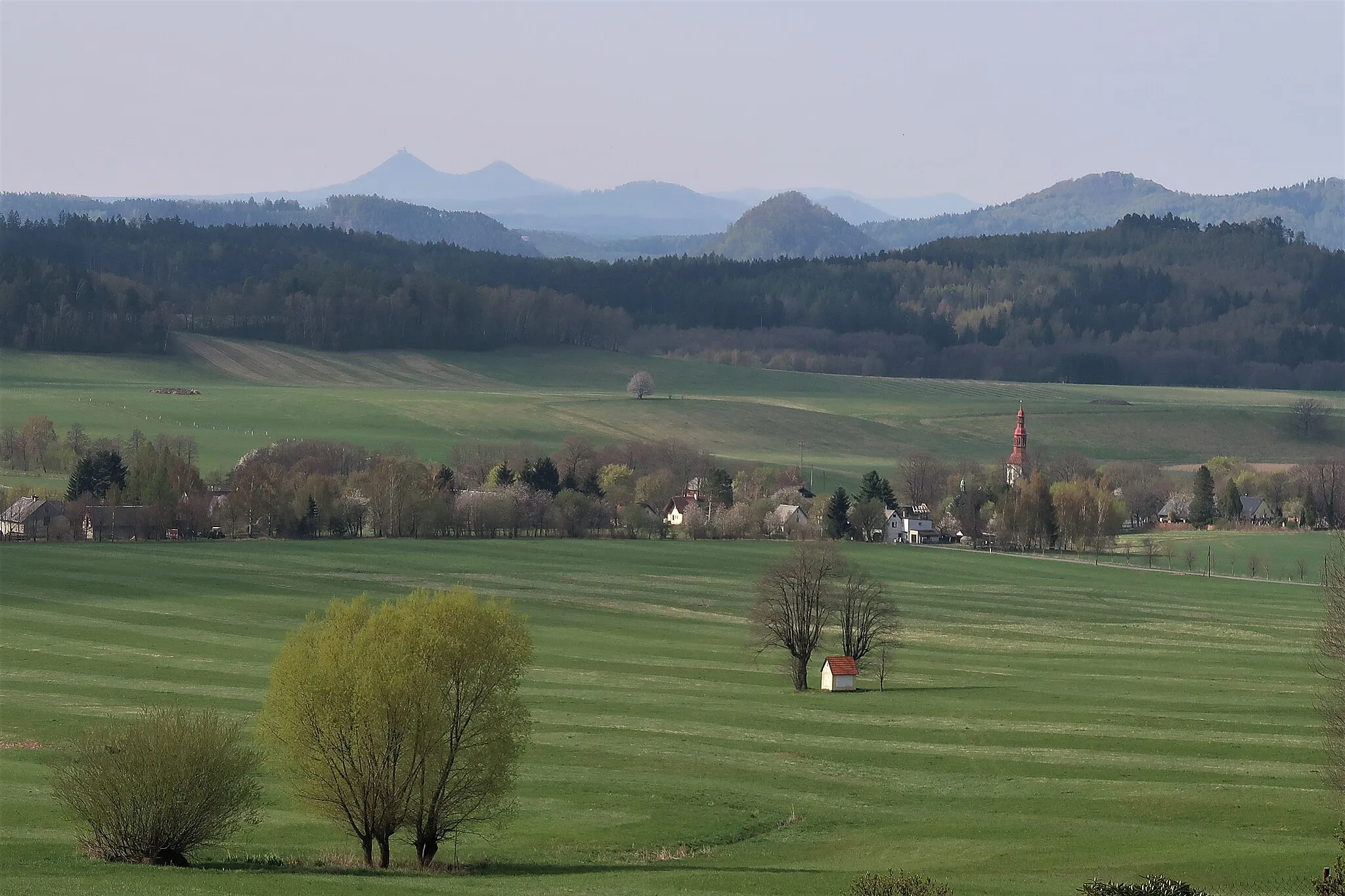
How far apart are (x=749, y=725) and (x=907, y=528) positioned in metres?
82.2

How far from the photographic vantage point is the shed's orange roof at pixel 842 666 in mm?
64938

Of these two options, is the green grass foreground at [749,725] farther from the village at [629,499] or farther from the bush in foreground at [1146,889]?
the village at [629,499]

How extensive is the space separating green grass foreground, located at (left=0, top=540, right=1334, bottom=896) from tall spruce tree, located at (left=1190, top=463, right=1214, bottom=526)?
47.8 meters

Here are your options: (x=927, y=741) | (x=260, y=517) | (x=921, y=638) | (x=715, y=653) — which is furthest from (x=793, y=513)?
(x=927, y=741)

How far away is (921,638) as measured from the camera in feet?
263

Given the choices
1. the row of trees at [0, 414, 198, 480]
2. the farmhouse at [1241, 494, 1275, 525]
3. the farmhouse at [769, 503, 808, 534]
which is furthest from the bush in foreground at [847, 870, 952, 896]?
the farmhouse at [1241, 494, 1275, 525]

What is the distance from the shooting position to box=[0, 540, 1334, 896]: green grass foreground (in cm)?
3641

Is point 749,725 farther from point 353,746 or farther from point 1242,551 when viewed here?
point 1242,551

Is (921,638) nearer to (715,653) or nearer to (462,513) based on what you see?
(715,653)

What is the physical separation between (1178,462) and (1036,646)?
109925 millimetres

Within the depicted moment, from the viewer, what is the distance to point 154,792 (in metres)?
36.6

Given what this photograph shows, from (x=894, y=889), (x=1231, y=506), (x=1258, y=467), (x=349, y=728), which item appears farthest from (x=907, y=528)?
(x=894, y=889)

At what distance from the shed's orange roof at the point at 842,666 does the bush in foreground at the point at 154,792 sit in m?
31.4

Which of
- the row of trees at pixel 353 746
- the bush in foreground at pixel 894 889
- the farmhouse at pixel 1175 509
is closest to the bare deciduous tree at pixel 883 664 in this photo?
the row of trees at pixel 353 746
